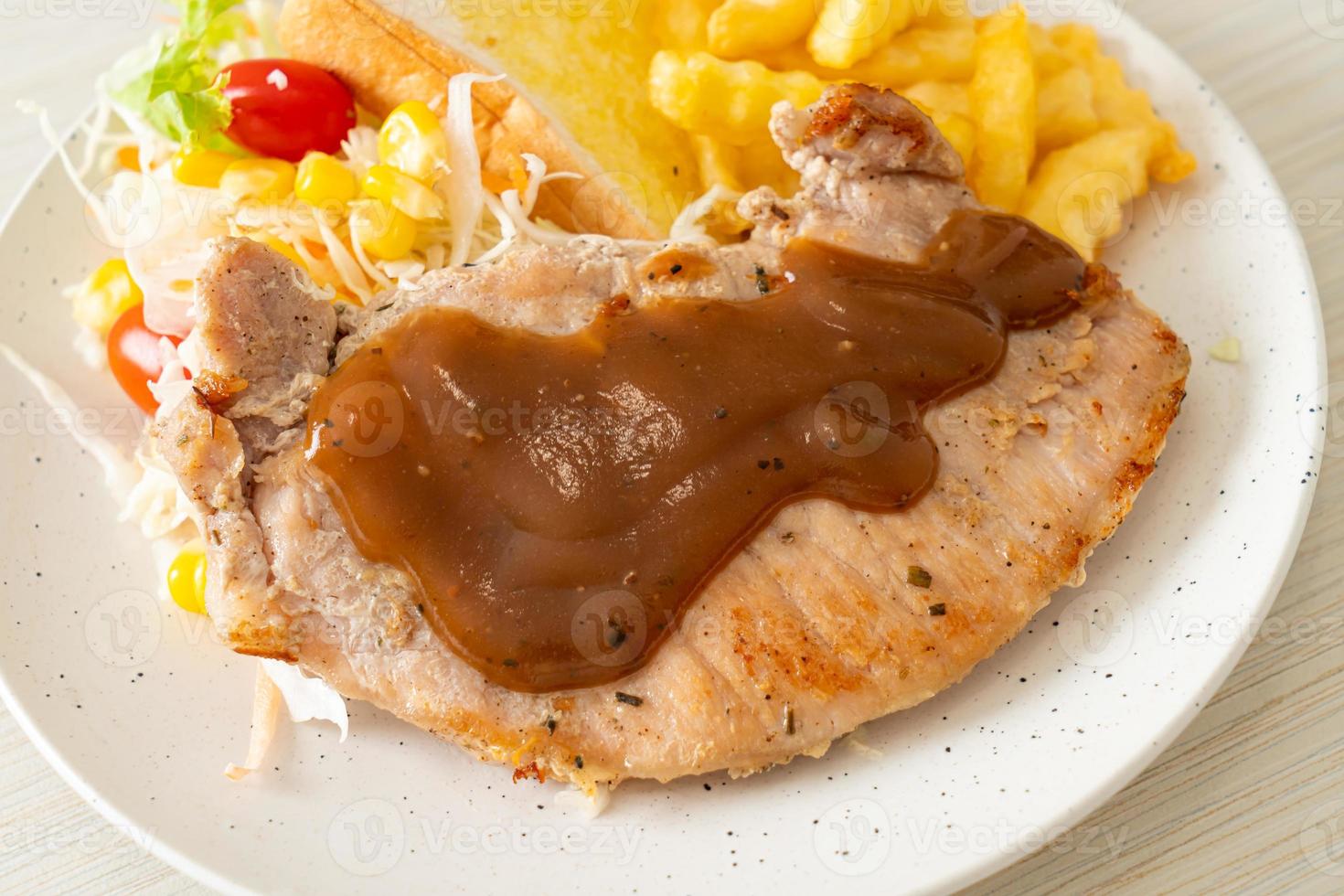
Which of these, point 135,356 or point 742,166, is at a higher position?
point 742,166

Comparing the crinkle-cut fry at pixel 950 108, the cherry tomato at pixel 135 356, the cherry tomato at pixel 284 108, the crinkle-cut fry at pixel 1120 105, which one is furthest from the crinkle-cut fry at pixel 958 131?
the cherry tomato at pixel 135 356

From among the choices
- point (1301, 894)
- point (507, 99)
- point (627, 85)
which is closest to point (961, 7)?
point (627, 85)

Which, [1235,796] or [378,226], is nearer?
[1235,796]

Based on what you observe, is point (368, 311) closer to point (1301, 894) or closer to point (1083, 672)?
point (1083, 672)

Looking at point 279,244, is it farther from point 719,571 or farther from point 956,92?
point 956,92

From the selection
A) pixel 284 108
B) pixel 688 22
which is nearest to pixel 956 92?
pixel 688 22

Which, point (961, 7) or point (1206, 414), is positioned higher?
point (961, 7)

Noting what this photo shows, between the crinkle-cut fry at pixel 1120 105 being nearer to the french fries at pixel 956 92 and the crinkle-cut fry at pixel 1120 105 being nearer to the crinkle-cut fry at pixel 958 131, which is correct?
the french fries at pixel 956 92
